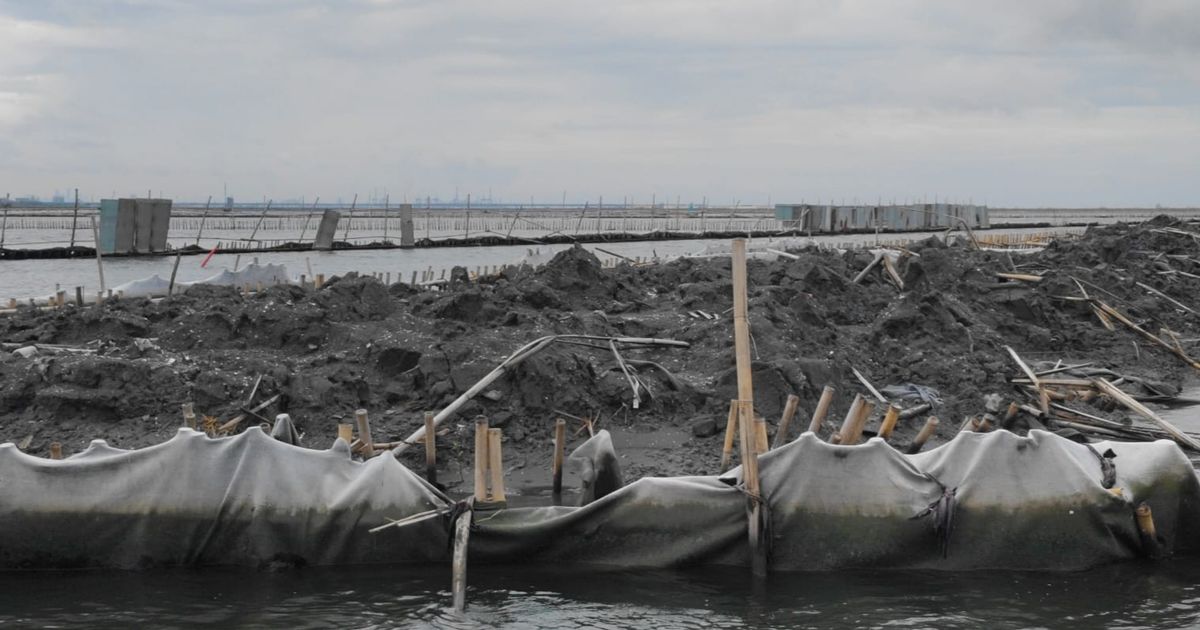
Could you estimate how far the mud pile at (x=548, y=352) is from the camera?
48.4ft

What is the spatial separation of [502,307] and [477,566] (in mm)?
8370

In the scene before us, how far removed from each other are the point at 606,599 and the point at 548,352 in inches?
224

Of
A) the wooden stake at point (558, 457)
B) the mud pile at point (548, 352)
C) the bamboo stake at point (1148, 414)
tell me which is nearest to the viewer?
the wooden stake at point (558, 457)

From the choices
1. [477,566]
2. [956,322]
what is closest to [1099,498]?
[477,566]

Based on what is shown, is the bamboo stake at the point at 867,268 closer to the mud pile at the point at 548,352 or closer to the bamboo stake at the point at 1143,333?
the mud pile at the point at 548,352

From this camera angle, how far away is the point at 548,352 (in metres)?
15.7

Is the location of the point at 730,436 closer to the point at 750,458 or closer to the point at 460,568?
the point at 750,458

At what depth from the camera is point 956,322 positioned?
20.6 m

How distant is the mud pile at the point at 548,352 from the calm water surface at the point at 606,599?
3119mm

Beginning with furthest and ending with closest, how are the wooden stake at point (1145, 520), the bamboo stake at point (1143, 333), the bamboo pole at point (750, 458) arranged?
the bamboo stake at point (1143, 333)
the wooden stake at point (1145, 520)
the bamboo pole at point (750, 458)

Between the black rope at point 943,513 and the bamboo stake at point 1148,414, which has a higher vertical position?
the bamboo stake at point 1148,414

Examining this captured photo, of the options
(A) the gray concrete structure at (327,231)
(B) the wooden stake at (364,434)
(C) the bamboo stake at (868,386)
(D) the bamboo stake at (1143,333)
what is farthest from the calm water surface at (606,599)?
(A) the gray concrete structure at (327,231)

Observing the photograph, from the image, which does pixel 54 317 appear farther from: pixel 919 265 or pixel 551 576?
pixel 919 265

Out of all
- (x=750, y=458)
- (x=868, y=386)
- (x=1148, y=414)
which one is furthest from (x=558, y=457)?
(x=1148, y=414)
